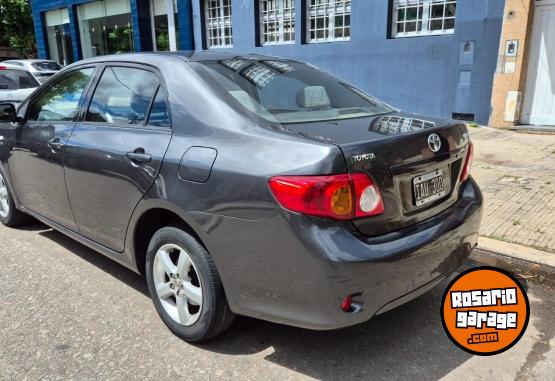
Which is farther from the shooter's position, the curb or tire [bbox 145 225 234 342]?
the curb

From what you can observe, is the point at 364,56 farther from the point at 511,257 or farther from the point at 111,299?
the point at 111,299

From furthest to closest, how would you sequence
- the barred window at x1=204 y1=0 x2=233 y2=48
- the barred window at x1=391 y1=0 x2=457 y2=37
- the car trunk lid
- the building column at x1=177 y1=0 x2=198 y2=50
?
1. the building column at x1=177 y1=0 x2=198 y2=50
2. the barred window at x1=204 y1=0 x2=233 y2=48
3. the barred window at x1=391 y1=0 x2=457 y2=37
4. the car trunk lid

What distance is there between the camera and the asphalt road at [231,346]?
102 inches

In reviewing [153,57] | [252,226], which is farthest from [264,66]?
[252,226]

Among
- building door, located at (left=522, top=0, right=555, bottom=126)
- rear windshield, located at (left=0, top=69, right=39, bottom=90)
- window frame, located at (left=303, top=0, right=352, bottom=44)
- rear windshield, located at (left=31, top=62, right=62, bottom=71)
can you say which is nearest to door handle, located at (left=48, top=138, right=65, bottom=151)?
building door, located at (left=522, top=0, right=555, bottom=126)

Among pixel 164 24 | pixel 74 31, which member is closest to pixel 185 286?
pixel 164 24

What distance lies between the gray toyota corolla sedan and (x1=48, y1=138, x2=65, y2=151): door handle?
0.02m

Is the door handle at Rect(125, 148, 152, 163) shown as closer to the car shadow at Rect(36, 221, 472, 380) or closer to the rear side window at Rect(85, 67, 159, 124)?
the rear side window at Rect(85, 67, 159, 124)

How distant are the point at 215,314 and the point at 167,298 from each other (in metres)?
0.48

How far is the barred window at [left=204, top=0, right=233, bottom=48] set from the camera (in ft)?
43.4

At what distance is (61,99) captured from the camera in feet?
12.7

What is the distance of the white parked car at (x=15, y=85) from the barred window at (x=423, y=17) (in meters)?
8.75

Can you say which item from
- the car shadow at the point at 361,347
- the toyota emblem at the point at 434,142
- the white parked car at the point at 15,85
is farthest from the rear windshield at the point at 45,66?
the toyota emblem at the point at 434,142

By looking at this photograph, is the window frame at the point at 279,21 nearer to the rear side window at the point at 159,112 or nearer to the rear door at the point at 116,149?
the rear door at the point at 116,149
